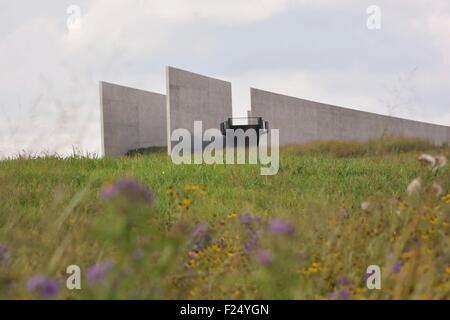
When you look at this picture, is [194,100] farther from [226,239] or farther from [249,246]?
[249,246]

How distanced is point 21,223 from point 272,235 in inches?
131

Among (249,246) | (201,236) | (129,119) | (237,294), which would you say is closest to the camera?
(237,294)

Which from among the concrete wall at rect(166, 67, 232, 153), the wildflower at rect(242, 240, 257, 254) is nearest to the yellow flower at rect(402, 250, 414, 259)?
the wildflower at rect(242, 240, 257, 254)

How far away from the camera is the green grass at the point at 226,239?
2748mm

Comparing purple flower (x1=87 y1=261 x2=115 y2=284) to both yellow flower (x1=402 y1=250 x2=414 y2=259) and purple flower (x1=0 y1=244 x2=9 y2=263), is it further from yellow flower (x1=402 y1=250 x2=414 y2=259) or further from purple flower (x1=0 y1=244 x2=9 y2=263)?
yellow flower (x1=402 y1=250 x2=414 y2=259)

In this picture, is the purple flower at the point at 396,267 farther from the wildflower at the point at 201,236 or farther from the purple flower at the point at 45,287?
the purple flower at the point at 45,287

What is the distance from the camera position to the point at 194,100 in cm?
2252

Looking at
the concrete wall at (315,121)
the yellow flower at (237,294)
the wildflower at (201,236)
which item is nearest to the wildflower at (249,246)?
the wildflower at (201,236)

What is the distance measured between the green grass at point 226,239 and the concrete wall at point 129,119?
15088mm

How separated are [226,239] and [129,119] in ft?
66.9

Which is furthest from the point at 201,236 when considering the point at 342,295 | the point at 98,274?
the point at 98,274

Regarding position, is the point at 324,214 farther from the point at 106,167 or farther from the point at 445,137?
the point at 445,137
